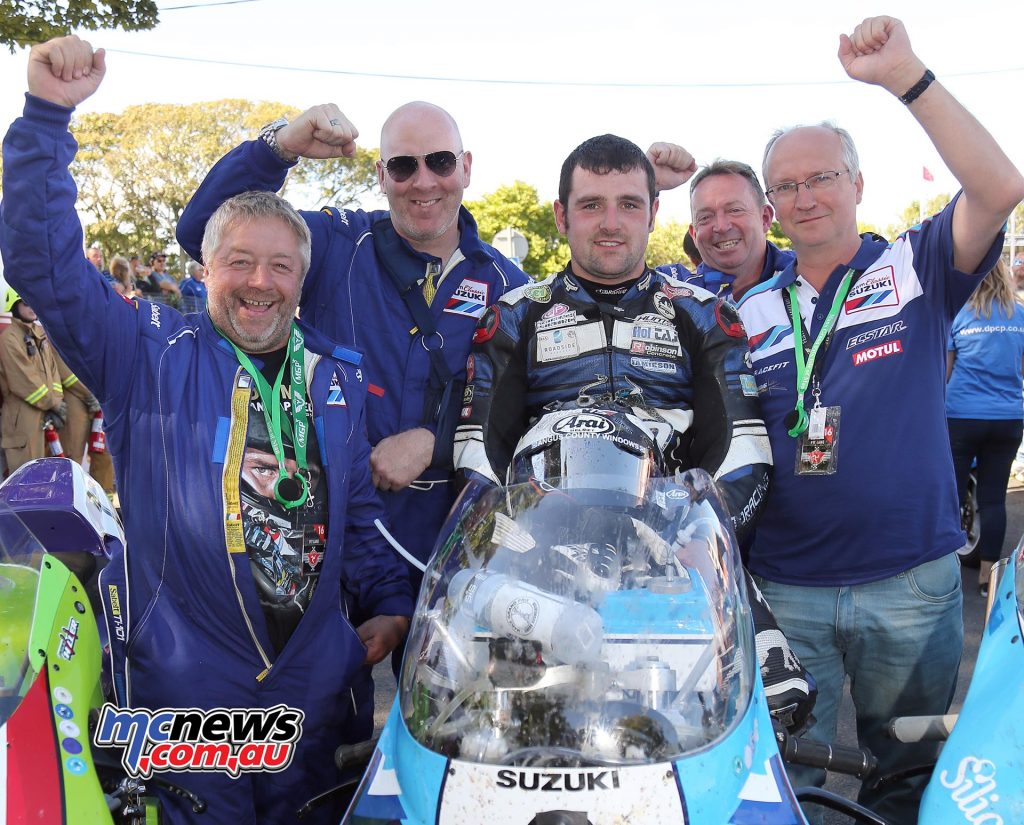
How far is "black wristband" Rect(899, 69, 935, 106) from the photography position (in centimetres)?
265

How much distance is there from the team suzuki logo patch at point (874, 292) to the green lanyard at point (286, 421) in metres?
1.72

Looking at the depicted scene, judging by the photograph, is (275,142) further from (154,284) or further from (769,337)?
(154,284)

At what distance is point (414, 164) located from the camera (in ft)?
11.1

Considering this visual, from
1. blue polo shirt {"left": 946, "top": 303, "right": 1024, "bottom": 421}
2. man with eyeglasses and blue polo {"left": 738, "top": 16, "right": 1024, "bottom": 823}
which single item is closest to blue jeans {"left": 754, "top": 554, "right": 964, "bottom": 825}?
man with eyeglasses and blue polo {"left": 738, "top": 16, "right": 1024, "bottom": 823}

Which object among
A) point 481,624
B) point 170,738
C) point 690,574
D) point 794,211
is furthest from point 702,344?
point 170,738

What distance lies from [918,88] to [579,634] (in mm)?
1909

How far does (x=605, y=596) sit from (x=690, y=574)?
0.20 m

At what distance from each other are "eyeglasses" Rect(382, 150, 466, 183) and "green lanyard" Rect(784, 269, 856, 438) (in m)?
1.34

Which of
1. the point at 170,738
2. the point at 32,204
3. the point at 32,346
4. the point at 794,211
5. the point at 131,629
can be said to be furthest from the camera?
the point at 32,346

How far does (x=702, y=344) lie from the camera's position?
2889 mm

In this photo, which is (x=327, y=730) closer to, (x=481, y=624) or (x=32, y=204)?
(x=481, y=624)

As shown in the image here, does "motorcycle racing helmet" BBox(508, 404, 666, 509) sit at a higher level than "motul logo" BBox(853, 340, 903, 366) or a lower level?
lower

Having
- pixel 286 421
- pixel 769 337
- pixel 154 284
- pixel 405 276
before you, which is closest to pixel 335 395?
pixel 286 421

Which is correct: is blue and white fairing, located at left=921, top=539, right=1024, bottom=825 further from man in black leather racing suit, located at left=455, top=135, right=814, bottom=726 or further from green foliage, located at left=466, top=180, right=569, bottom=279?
green foliage, located at left=466, top=180, right=569, bottom=279
